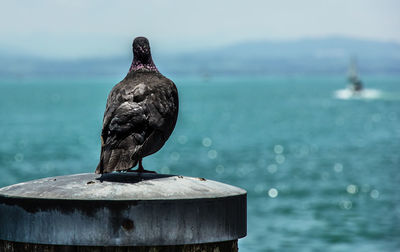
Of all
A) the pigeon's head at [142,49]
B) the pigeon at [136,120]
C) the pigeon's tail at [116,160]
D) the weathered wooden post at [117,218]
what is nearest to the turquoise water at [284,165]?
the pigeon's head at [142,49]

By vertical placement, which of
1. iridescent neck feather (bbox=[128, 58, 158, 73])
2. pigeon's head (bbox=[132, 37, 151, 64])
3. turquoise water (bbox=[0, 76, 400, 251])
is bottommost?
turquoise water (bbox=[0, 76, 400, 251])

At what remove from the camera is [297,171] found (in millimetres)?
43344

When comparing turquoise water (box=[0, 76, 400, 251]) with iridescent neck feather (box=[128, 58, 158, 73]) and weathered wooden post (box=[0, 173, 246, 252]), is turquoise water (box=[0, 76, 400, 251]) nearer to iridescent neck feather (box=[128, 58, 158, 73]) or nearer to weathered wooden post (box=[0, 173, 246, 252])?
iridescent neck feather (box=[128, 58, 158, 73])

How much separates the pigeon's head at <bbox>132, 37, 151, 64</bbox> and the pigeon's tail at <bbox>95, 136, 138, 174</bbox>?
123 cm

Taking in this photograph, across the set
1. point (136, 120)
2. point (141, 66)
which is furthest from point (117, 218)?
point (141, 66)

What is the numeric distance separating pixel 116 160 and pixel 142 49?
139cm

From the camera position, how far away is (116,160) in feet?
13.2

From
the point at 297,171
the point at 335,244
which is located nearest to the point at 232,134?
the point at 297,171

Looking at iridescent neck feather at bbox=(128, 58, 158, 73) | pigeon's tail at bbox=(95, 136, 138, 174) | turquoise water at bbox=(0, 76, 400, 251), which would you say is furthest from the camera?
turquoise water at bbox=(0, 76, 400, 251)

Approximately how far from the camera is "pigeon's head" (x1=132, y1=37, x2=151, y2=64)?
517 centimetres

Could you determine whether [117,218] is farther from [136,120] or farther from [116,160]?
[136,120]

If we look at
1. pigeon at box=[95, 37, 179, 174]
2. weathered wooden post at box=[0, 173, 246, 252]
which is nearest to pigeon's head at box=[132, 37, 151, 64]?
pigeon at box=[95, 37, 179, 174]

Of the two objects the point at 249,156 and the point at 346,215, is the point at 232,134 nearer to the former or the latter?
the point at 249,156

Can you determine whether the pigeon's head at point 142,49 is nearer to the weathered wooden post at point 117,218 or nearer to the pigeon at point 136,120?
the pigeon at point 136,120
